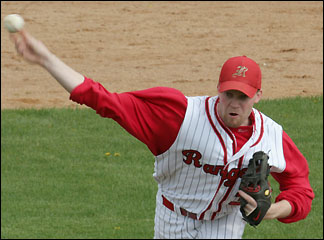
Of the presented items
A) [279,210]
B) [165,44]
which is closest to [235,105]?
[279,210]

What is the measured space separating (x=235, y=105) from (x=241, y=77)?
0.53 feet

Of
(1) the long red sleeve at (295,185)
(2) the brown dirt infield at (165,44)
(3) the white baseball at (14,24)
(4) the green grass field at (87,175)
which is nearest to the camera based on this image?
(3) the white baseball at (14,24)

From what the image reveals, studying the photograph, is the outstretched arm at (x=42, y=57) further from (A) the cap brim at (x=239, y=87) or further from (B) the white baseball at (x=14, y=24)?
(A) the cap brim at (x=239, y=87)

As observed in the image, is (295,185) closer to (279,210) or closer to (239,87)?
(279,210)

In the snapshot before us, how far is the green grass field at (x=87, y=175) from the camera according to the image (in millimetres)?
9109

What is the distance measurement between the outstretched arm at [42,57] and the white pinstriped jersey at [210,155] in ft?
2.73

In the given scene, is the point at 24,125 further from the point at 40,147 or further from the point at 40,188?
the point at 40,188

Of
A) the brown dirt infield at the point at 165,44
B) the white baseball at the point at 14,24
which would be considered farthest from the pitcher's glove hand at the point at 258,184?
the brown dirt infield at the point at 165,44

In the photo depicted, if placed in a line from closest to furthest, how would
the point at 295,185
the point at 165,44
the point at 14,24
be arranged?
the point at 14,24 → the point at 295,185 → the point at 165,44

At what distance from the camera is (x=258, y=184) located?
4.49m

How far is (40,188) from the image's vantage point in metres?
10.3

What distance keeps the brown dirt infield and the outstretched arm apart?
964cm

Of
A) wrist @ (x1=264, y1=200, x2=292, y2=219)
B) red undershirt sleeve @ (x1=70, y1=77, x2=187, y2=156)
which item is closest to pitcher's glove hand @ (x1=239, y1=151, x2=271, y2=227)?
wrist @ (x1=264, y1=200, x2=292, y2=219)

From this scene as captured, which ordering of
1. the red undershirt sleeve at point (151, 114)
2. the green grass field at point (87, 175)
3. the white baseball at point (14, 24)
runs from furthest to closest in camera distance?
the green grass field at point (87, 175)
the red undershirt sleeve at point (151, 114)
the white baseball at point (14, 24)
